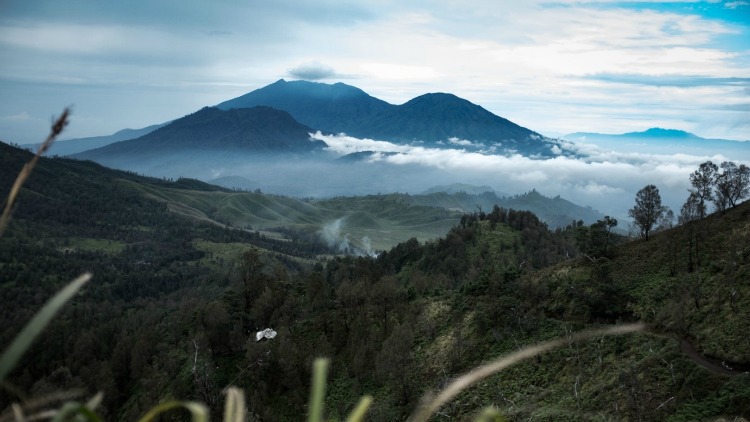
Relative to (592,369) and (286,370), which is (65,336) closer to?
(286,370)

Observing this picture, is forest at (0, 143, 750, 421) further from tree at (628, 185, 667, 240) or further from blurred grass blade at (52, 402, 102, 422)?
blurred grass blade at (52, 402, 102, 422)

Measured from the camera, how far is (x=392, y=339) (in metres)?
49.2

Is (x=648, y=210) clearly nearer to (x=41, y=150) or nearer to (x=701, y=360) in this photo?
(x=701, y=360)

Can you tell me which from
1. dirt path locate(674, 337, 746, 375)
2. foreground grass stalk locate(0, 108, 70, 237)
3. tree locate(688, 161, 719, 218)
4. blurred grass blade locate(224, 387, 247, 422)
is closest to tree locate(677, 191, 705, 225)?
tree locate(688, 161, 719, 218)

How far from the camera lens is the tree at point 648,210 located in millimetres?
52000

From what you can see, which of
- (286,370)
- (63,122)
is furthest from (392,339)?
(63,122)

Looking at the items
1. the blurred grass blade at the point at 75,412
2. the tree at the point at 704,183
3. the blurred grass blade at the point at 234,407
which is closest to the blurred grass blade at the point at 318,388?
the blurred grass blade at the point at 234,407

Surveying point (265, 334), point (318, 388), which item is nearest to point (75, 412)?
point (318, 388)

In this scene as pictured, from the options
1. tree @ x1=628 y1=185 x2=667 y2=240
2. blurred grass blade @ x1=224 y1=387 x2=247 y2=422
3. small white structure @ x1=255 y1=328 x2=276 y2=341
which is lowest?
small white structure @ x1=255 y1=328 x2=276 y2=341

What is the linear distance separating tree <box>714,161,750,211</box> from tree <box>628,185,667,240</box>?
565 cm

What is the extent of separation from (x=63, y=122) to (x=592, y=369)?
37468 mm

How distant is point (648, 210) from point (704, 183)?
5865 mm

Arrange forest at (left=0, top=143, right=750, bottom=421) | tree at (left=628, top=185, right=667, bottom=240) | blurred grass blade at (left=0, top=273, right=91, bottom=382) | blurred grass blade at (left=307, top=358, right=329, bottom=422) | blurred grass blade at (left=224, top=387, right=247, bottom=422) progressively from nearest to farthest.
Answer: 1. blurred grass blade at (left=0, top=273, right=91, bottom=382)
2. blurred grass blade at (left=307, top=358, right=329, bottom=422)
3. blurred grass blade at (left=224, top=387, right=247, bottom=422)
4. forest at (left=0, top=143, right=750, bottom=421)
5. tree at (left=628, top=185, right=667, bottom=240)

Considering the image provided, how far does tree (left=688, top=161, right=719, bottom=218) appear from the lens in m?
48.4
